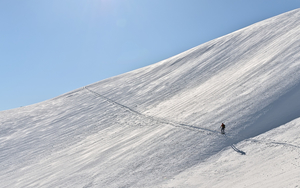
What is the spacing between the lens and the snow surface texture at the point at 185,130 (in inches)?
393

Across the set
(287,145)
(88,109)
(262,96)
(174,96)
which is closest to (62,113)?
(88,109)

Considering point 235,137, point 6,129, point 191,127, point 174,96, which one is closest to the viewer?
point 235,137

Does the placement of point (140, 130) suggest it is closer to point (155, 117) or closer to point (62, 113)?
point (155, 117)

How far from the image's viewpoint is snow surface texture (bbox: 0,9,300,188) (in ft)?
32.8

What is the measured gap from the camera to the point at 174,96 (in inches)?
923

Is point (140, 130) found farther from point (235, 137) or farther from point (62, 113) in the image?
point (62, 113)

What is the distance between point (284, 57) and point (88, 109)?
2016cm

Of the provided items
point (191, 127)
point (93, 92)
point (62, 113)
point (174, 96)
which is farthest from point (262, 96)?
point (93, 92)

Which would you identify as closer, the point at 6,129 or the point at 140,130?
the point at 140,130

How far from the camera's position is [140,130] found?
17344mm

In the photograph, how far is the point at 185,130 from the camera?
14.7 m

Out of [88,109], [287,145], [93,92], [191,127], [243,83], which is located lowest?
[287,145]

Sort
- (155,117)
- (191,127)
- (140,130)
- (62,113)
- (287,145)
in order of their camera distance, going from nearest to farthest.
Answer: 1. (287,145)
2. (191,127)
3. (140,130)
4. (155,117)
5. (62,113)

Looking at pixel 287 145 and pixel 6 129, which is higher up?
pixel 6 129
